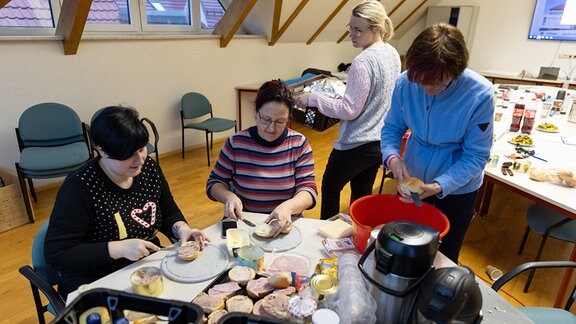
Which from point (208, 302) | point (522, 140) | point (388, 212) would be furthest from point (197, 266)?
point (522, 140)

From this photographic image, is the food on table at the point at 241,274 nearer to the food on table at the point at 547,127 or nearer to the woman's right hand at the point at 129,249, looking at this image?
the woman's right hand at the point at 129,249

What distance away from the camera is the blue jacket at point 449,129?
133 cm

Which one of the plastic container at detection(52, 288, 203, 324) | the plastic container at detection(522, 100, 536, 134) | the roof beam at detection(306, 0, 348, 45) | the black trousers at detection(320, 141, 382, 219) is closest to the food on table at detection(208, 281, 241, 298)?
the plastic container at detection(52, 288, 203, 324)

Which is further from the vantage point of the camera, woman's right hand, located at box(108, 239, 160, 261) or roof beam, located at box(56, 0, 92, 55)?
roof beam, located at box(56, 0, 92, 55)

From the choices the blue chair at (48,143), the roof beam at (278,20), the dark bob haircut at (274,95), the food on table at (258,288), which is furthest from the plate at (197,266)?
the roof beam at (278,20)

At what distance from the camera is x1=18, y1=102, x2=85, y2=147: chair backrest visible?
289 cm

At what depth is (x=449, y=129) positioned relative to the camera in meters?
1.39

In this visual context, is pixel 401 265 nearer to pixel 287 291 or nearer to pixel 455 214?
pixel 287 291

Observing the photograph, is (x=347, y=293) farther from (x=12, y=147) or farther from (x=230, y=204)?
(x=12, y=147)

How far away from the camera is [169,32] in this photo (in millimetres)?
4141

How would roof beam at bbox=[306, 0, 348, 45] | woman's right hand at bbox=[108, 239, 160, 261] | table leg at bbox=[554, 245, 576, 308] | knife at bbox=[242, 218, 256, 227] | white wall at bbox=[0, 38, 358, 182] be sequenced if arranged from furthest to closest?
roof beam at bbox=[306, 0, 348, 45] < white wall at bbox=[0, 38, 358, 182] < table leg at bbox=[554, 245, 576, 308] < knife at bbox=[242, 218, 256, 227] < woman's right hand at bbox=[108, 239, 160, 261]

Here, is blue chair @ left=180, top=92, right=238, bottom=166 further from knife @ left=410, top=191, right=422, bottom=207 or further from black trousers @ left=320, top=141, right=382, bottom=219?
knife @ left=410, top=191, right=422, bottom=207

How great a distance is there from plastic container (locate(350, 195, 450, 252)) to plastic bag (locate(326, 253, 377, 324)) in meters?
0.24

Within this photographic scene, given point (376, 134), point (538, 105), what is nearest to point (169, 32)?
point (376, 134)
